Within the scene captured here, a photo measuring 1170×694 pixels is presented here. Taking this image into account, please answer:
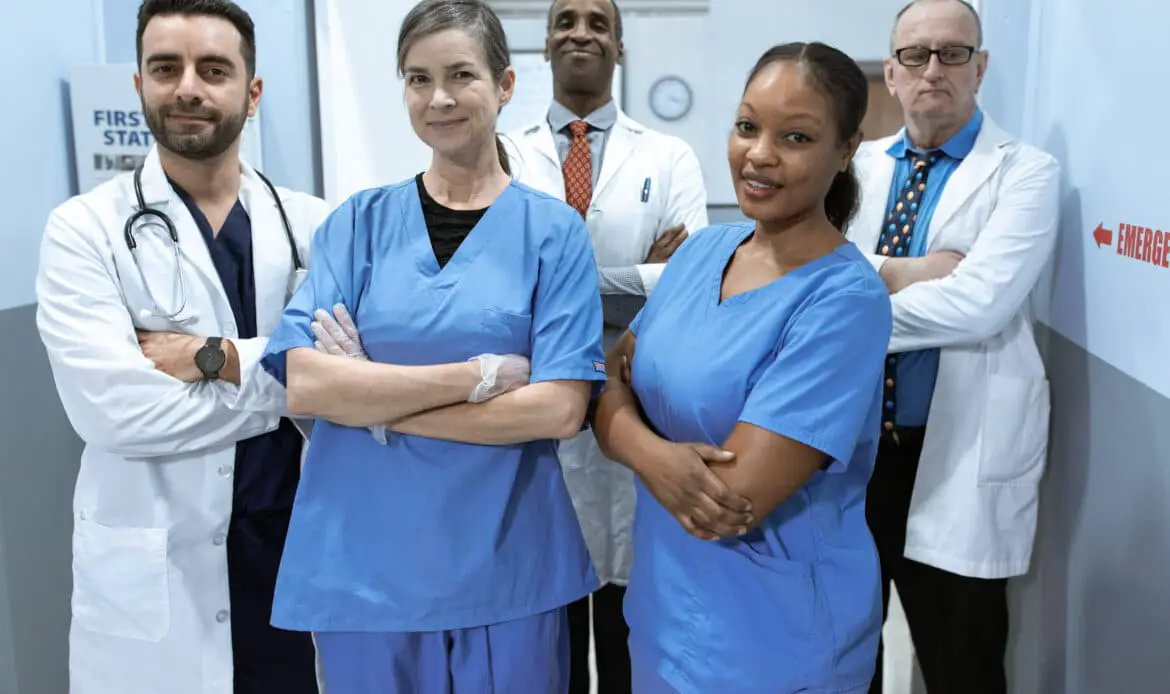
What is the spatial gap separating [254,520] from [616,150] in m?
1.01

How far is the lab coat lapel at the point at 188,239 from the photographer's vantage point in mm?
1493

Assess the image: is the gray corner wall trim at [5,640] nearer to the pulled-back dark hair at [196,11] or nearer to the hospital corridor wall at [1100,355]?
the pulled-back dark hair at [196,11]

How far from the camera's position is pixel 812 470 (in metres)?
1.13

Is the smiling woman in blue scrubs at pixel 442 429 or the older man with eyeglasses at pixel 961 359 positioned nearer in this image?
the smiling woman in blue scrubs at pixel 442 429

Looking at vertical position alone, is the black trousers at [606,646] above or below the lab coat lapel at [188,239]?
below

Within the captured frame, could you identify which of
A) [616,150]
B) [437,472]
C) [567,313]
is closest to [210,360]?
[437,472]

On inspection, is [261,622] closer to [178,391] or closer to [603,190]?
[178,391]

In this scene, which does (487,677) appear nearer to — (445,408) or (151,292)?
(445,408)

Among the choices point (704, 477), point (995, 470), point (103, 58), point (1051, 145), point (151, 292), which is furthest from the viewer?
point (103, 58)

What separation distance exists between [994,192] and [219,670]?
159 cm

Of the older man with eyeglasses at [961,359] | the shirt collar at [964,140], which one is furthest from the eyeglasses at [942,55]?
the shirt collar at [964,140]

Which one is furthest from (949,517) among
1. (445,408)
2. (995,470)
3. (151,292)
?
(151,292)

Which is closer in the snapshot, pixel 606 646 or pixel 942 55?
pixel 942 55

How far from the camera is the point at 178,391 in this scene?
1.41 meters
